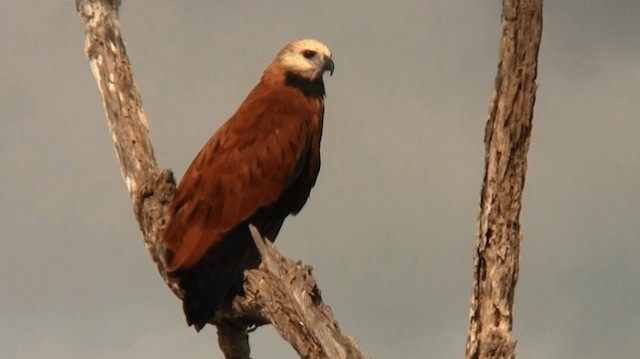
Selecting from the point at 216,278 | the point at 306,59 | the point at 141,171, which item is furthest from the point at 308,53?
the point at 216,278

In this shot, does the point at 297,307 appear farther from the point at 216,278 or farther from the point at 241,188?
the point at 241,188

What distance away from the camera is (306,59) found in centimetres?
1048

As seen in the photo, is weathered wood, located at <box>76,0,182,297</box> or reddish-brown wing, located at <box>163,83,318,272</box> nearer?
reddish-brown wing, located at <box>163,83,318,272</box>

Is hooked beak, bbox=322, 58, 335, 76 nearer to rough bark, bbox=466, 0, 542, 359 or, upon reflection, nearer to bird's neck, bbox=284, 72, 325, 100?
bird's neck, bbox=284, 72, 325, 100

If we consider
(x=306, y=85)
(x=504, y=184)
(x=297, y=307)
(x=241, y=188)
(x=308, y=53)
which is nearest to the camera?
(x=504, y=184)

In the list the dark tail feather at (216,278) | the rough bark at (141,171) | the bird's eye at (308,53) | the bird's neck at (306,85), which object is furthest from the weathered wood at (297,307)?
the bird's eye at (308,53)

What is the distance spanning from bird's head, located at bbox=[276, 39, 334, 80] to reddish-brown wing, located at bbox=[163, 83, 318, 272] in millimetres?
559

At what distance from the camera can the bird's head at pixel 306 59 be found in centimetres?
1039

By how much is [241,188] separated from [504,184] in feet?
9.06

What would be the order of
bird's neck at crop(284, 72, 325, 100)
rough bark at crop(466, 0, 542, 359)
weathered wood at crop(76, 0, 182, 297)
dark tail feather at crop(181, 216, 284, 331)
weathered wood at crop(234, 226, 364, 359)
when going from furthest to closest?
bird's neck at crop(284, 72, 325, 100) → weathered wood at crop(76, 0, 182, 297) → dark tail feather at crop(181, 216, 284, 331) → weathered wood at crop(234, 226, 364, 359) → rough bark at crop(466, 0, 542, 359)

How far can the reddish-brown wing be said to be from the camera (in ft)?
29.0


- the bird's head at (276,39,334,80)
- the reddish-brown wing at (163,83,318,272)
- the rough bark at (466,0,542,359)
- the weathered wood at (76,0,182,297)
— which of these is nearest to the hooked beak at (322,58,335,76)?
the bird's head at (276,39,334,80)

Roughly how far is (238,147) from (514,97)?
116 inches

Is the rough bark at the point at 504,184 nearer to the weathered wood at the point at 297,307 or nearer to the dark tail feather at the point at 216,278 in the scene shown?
the weathered wood at the point at 297,307
